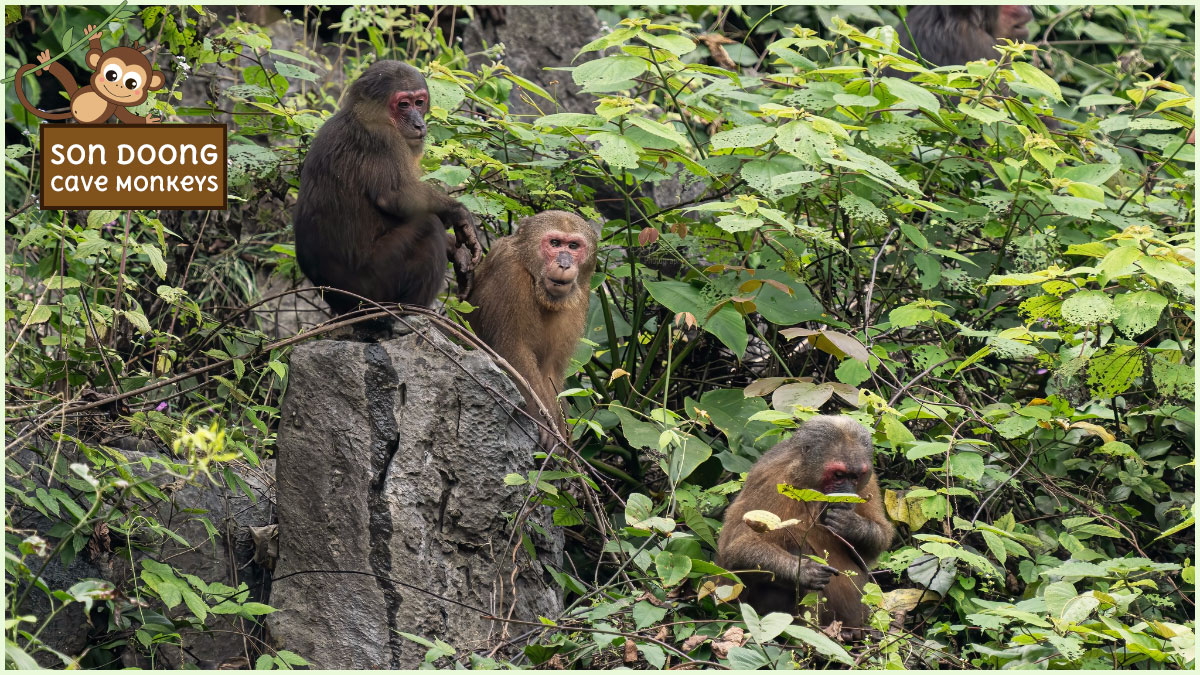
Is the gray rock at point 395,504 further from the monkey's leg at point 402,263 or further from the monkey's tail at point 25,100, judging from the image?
the monkey's tail at point 25,100

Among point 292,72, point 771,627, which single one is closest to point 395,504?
point 771,627

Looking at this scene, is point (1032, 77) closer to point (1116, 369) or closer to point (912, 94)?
point (912, 94)

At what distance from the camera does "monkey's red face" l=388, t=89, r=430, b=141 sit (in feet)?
18.0

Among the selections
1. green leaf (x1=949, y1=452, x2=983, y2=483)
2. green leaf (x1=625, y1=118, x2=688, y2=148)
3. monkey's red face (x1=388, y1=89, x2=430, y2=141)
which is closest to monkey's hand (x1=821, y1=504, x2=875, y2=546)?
green leaf (x1=949, y1=452, x2=983, y2=483)

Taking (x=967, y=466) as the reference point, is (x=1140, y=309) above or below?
above

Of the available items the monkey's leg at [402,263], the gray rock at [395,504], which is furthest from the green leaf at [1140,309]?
the monkey's leg at [402,263]

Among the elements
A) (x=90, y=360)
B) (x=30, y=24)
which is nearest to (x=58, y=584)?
(x=90, y=360)

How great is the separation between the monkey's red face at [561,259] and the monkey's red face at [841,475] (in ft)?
5.22

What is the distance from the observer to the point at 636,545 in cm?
520

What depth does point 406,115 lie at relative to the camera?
549cm

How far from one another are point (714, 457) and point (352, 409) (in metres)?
1.88

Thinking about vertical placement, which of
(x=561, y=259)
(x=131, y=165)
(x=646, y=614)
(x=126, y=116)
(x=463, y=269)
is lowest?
(x=646, y=614)

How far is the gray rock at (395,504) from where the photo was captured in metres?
4.94

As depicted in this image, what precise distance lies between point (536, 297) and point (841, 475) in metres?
1.78
